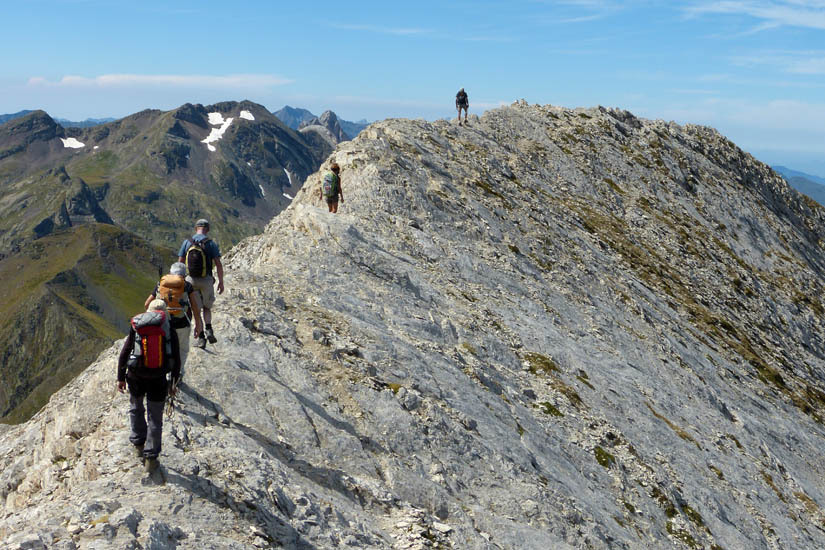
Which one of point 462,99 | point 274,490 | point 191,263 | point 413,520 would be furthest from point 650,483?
point 462,99

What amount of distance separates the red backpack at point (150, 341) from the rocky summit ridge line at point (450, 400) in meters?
2.20

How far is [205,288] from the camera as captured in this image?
17047mm

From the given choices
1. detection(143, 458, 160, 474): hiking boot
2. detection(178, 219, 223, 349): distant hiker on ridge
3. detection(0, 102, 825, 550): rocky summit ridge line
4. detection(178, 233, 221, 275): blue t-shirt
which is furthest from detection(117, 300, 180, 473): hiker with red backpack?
detection(178, 233, 221, 275): blue t-shirt

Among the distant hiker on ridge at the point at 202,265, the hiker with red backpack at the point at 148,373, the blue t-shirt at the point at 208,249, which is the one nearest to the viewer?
the hiker with red backpack at the point at 148,373

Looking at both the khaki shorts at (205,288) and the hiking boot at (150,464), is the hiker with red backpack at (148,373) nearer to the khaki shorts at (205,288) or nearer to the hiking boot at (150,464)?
the hiking boot at (150,464)

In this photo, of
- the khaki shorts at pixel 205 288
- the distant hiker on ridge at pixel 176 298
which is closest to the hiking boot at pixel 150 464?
the distant hiker on ridge at pixel 176 298

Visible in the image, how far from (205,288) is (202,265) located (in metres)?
0.78

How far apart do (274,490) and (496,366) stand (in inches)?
604

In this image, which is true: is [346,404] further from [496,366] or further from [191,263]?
[496,366]

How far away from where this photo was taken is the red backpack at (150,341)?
455 inches

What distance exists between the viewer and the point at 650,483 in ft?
80.0

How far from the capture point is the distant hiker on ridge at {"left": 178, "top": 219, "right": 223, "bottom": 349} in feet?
54.4

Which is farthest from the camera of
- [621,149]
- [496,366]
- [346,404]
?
[621,149]

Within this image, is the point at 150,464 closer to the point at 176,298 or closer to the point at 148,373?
the point at 148,373
